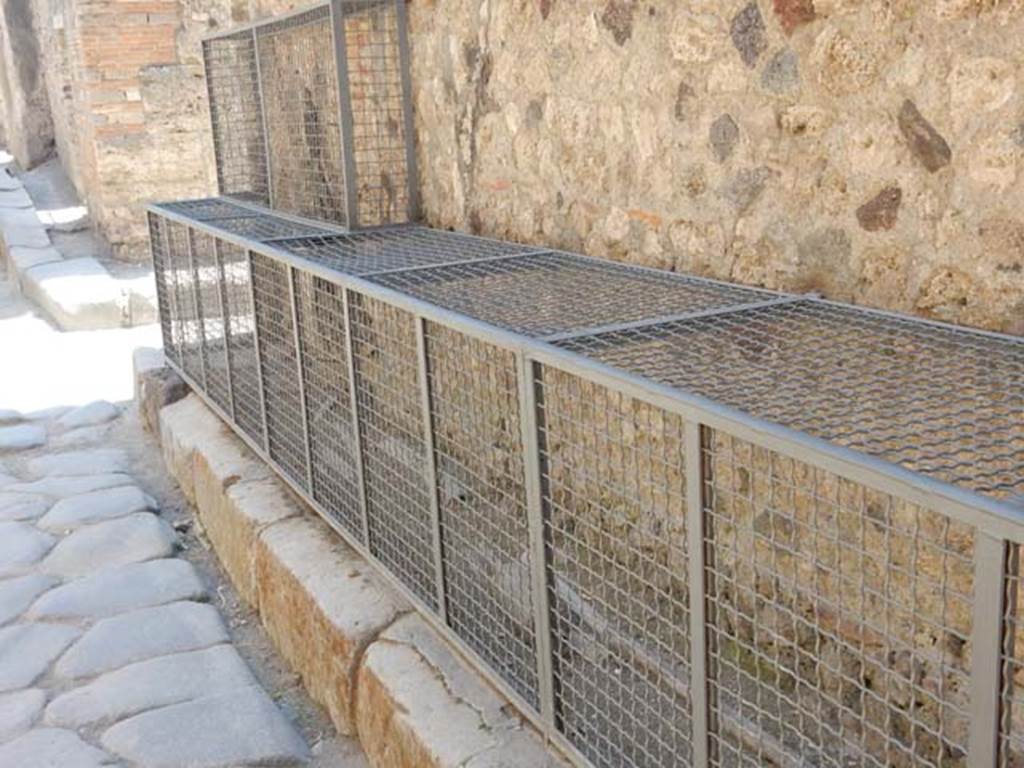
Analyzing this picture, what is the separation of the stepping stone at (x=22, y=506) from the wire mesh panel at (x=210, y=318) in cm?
85

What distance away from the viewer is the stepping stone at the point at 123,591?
152 inches

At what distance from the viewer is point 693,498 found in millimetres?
1746

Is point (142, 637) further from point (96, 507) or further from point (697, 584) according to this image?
point (697, 584)

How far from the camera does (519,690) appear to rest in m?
2.43

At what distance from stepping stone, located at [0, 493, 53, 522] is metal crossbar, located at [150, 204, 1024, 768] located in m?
1.42

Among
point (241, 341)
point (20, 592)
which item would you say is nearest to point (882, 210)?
point (241, 341)

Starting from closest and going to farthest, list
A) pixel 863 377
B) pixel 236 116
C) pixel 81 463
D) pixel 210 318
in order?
1. pixel 863 377
2. pixel 210 318
3. pixel 81 463
4. pixel 236 116

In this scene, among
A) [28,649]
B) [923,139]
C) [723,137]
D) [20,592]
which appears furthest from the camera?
[20,592]

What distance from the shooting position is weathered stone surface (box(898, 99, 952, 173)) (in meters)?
2.12

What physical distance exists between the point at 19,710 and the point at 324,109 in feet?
8.32

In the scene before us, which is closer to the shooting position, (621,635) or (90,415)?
(621,635)

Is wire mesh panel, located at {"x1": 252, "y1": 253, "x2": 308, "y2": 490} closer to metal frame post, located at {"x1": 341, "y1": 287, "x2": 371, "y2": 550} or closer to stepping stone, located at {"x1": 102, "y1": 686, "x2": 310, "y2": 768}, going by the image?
metal frame post, located at {"x1": 341, "y1": 287, "x2": 371, "y2": 550}

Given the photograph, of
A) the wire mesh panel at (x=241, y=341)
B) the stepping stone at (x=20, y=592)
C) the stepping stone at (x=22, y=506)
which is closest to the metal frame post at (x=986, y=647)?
the wire mesh panel at (x=241, y=341)

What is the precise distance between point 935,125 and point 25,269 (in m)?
8.72
